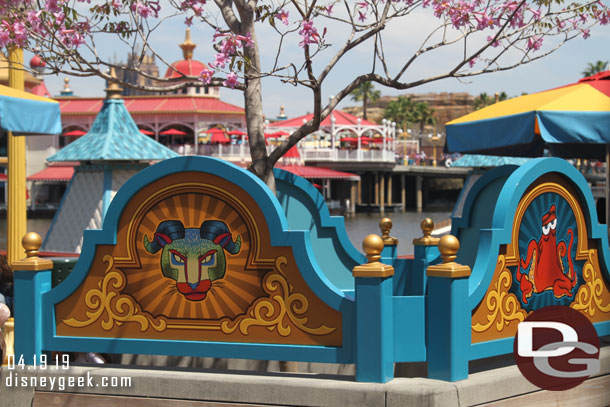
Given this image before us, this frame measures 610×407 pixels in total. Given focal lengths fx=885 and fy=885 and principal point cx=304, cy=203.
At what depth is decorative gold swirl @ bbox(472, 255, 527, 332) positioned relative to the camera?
4668mm

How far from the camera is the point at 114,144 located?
13.7 m

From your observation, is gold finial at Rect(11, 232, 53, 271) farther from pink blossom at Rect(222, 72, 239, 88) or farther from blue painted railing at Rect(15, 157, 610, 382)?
pink blossom at Rect(222, 72, 239, 88)

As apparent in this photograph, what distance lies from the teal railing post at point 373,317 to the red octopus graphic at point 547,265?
3.16ft

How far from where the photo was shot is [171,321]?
4.76 metres

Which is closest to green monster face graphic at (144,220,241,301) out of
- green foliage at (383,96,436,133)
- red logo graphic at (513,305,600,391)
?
red logo graphic at (513,305,600,391)

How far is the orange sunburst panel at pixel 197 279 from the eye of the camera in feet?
15.1

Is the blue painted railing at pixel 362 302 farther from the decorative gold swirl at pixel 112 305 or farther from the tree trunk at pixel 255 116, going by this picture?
the tree trunk at pixel 255 116

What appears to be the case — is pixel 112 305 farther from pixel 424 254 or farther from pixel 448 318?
pixel 424 254

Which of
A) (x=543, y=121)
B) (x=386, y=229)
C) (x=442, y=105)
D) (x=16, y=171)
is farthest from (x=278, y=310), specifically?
(x=442, y=105)

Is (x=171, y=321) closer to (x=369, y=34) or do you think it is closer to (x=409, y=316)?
(x=409, y=316)

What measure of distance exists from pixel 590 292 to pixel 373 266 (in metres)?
1.81

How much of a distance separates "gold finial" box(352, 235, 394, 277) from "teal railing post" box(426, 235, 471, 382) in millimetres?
252

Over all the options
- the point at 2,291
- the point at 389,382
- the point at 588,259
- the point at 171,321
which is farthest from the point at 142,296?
the point at 588,259

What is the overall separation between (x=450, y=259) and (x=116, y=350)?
1885 mm
